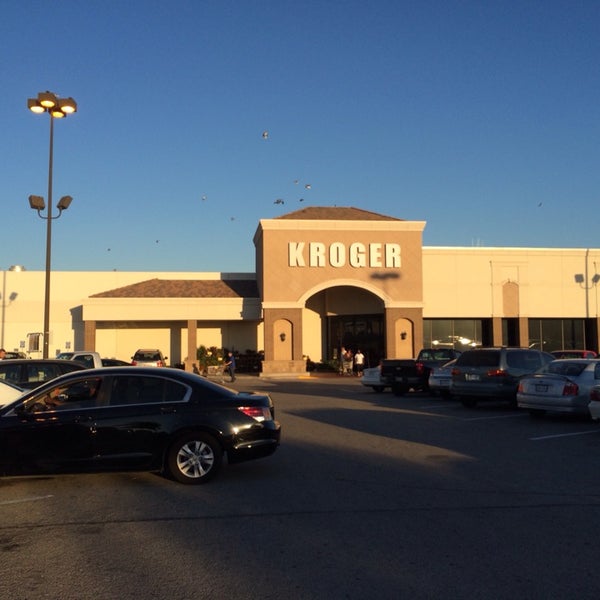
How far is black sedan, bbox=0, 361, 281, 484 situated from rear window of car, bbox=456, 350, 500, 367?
10.5 meters

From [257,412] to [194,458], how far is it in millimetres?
996

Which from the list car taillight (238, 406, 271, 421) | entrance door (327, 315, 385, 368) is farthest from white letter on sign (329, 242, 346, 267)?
car taillight (238, 406, 271, 421)

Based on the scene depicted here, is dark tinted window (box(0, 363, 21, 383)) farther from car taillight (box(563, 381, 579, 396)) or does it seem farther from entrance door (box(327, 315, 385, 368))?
entrance door (box(327, 315, 385, 368))

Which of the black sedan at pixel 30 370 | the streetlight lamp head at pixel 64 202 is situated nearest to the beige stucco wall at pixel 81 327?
the streetlight lamp head at pixel 64 202

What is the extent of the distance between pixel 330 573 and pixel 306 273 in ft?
115

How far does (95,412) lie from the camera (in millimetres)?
8914

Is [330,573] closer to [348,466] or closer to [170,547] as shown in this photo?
[170,547]

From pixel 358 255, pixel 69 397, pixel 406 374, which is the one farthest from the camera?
pixel 358 255

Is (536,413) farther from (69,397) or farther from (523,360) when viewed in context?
(69,397)

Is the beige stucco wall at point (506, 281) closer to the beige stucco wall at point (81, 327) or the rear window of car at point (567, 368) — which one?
the beige stucco wall at point (81, 327)

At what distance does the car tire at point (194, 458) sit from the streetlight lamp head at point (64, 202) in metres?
15.6

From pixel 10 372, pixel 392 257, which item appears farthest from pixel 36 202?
pixel 392 257

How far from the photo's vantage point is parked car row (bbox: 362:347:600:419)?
49.9 ft

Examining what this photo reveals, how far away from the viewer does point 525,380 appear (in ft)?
53.2
